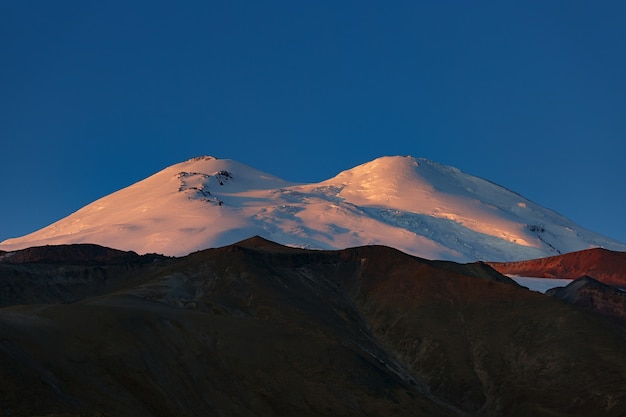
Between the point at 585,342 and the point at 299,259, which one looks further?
the point at 299,259

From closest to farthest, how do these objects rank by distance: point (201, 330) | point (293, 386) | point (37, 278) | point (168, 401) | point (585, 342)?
point (168, 401) < point (293, 386) < point (201, 330) < point (585, 342) < point (37, 278)

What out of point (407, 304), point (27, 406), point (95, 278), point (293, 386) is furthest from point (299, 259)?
point (27, 406)

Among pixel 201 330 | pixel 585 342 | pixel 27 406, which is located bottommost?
pixel 27 406

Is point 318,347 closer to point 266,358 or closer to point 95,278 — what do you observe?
point 266,358

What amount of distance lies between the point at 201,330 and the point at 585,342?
55905 millimetres

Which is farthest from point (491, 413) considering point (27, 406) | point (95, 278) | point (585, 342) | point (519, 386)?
point (95, 278)

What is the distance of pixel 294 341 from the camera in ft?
394

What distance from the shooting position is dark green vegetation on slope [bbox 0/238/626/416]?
95.2m

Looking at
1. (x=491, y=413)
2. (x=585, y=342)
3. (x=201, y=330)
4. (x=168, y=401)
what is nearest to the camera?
(x=168, y=401)

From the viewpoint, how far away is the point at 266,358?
114125mm

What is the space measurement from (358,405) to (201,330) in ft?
67.5

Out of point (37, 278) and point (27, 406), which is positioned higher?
point (37, 278)

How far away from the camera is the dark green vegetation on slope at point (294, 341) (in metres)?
95.2

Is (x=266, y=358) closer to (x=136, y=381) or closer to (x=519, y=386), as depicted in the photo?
(x=136, y=381)
